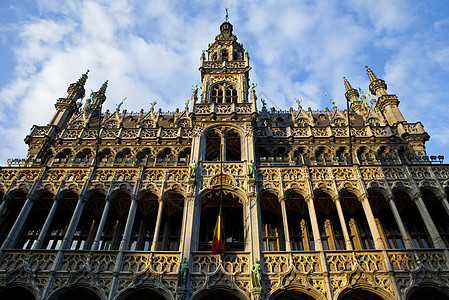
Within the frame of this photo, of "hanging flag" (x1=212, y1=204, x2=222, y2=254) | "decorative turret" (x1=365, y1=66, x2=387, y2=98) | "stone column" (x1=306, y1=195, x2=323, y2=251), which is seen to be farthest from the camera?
"decorative turret" (x1=365, y1=66, x2=387, y2=98)

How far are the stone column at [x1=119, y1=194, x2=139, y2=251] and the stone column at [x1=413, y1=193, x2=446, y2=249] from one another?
14.6 m

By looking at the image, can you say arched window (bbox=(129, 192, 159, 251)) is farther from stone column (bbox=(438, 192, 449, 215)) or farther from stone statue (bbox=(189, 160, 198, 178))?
stone column (bbox=(438, 192, 449, 215))

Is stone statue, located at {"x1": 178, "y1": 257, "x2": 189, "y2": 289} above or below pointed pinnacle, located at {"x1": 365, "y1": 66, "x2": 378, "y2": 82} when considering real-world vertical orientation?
below

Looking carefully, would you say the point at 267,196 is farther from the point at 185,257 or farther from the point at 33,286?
the point at 33,286

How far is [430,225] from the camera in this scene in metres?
16.5

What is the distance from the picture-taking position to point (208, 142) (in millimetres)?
22359

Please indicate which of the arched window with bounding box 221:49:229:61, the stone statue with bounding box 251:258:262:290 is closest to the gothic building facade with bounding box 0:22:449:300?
the stone statue with bounding box 251:258:262:290

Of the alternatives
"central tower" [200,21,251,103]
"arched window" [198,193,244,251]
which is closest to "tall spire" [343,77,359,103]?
"central tower" [200,21,251,103]

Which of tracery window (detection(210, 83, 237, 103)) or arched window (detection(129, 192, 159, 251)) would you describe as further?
tracery window (detection(210, 83, 237, 103))

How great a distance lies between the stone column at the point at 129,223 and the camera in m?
16.0

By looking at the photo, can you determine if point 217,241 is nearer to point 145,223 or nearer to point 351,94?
point 145,223

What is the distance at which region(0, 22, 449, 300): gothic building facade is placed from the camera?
14836 millimetres

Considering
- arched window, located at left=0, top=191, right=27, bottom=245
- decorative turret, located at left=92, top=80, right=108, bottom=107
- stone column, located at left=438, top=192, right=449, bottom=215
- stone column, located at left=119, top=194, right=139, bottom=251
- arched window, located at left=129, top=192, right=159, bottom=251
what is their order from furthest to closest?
decorative turret, located at left=92, top=80, right=108, bottom=107 → arched window, located at left=0, top=191, right=27, bottom=245 → arched window, located at left=129, top=192, right=159, bottom=251 → stone column, located at left=438, top=192, right=449, bottom=215 → stone column, located at left=119, top=194, right=139, bottom=251

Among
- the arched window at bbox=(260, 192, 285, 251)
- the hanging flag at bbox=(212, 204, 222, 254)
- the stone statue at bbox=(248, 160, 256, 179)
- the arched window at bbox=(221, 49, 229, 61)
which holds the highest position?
the arched window at bbox=(221, 49, 229, 61)
